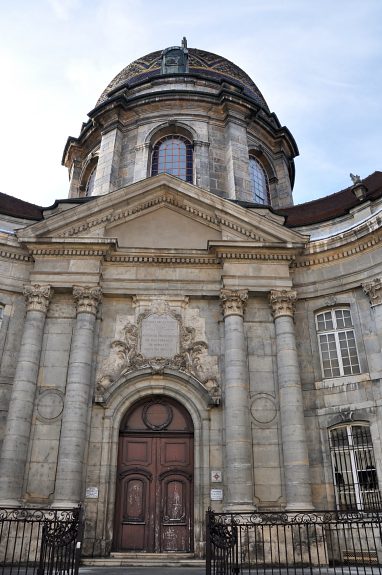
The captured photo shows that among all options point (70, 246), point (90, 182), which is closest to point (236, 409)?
point (70, 246)

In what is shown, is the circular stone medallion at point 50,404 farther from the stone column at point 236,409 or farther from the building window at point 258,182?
the building window at point 258,182

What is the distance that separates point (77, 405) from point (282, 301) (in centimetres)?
646

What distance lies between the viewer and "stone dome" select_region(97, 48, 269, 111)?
25.4m

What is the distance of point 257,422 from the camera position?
13594mm

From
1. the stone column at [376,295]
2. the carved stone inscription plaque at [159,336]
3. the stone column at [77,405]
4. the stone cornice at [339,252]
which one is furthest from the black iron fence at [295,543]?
the stone cornice at [339,252]

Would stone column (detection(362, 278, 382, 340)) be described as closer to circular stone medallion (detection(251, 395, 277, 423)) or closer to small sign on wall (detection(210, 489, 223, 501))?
circular stone medallion (detection(251, 395, 277, 423))

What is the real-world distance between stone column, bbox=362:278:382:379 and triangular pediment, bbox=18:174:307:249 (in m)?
2.51

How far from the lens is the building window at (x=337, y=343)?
1443 cm

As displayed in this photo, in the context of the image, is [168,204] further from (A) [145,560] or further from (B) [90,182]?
(A) [145,560]

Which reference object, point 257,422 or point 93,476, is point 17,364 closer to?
point 93,476

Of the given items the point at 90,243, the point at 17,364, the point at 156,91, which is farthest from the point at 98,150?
the point at 17,364

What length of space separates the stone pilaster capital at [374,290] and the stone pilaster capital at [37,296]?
30.3 ft

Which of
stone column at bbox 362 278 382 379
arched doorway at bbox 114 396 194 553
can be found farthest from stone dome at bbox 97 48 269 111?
arched doorway at bbox 114 396 194 553

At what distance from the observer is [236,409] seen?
13.2m
